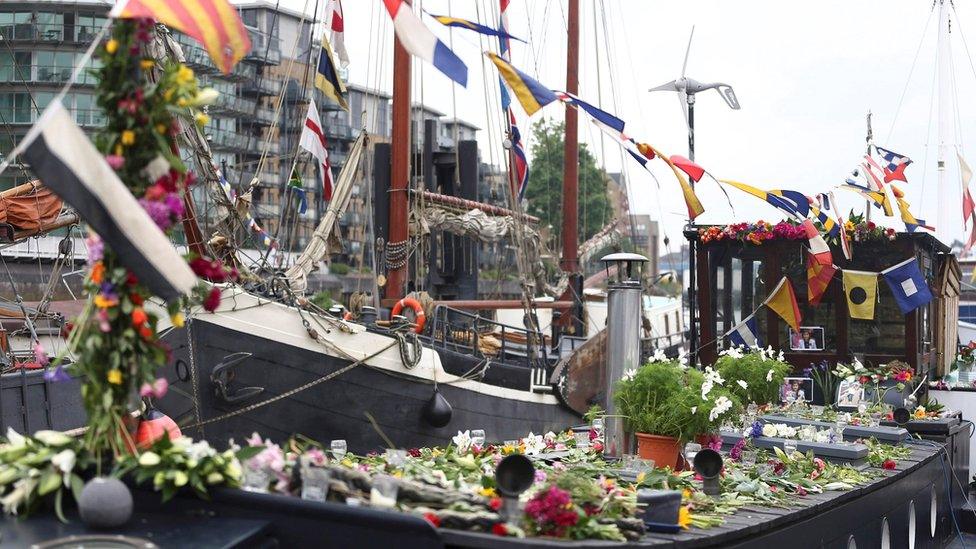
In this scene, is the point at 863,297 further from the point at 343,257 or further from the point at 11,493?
the point at 343,257

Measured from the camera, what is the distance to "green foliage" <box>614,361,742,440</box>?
837 cm

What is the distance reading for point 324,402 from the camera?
1627 centimetres

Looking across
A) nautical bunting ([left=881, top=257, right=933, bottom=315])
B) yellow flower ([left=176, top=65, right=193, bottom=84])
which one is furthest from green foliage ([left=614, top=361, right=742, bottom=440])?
nautical bunting ([left=881, top=257, right=933, bottom=315])

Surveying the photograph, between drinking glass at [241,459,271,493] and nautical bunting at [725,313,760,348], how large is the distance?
9837mm

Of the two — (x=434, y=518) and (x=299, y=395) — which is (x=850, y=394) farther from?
(x=434, y=518)

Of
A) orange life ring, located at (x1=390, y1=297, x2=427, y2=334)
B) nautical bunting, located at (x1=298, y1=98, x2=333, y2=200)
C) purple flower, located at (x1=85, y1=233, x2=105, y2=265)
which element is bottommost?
orange life ring, located at (x1=390, y1=297, x2=427, y2=334)

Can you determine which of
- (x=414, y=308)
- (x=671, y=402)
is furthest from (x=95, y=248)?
(x=414, y=308)

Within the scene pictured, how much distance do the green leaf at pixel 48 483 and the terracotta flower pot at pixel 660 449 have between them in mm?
4428

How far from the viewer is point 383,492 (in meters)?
5.67

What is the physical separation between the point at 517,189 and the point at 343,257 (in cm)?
5901

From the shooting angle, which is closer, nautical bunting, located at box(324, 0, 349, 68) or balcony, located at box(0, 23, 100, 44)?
nautical bunting, located at box(324, 0, 349, 68)

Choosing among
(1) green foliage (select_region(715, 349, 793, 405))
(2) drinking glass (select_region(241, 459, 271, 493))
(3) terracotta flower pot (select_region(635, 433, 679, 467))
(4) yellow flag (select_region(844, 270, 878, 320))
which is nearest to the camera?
(2) drinking glass (select_region(241, 459, 271, 493))

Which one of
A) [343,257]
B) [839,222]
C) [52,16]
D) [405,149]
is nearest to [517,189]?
[405,149]

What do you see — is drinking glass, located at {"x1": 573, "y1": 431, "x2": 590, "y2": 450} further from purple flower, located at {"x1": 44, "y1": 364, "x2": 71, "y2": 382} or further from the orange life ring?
the orange life ring
